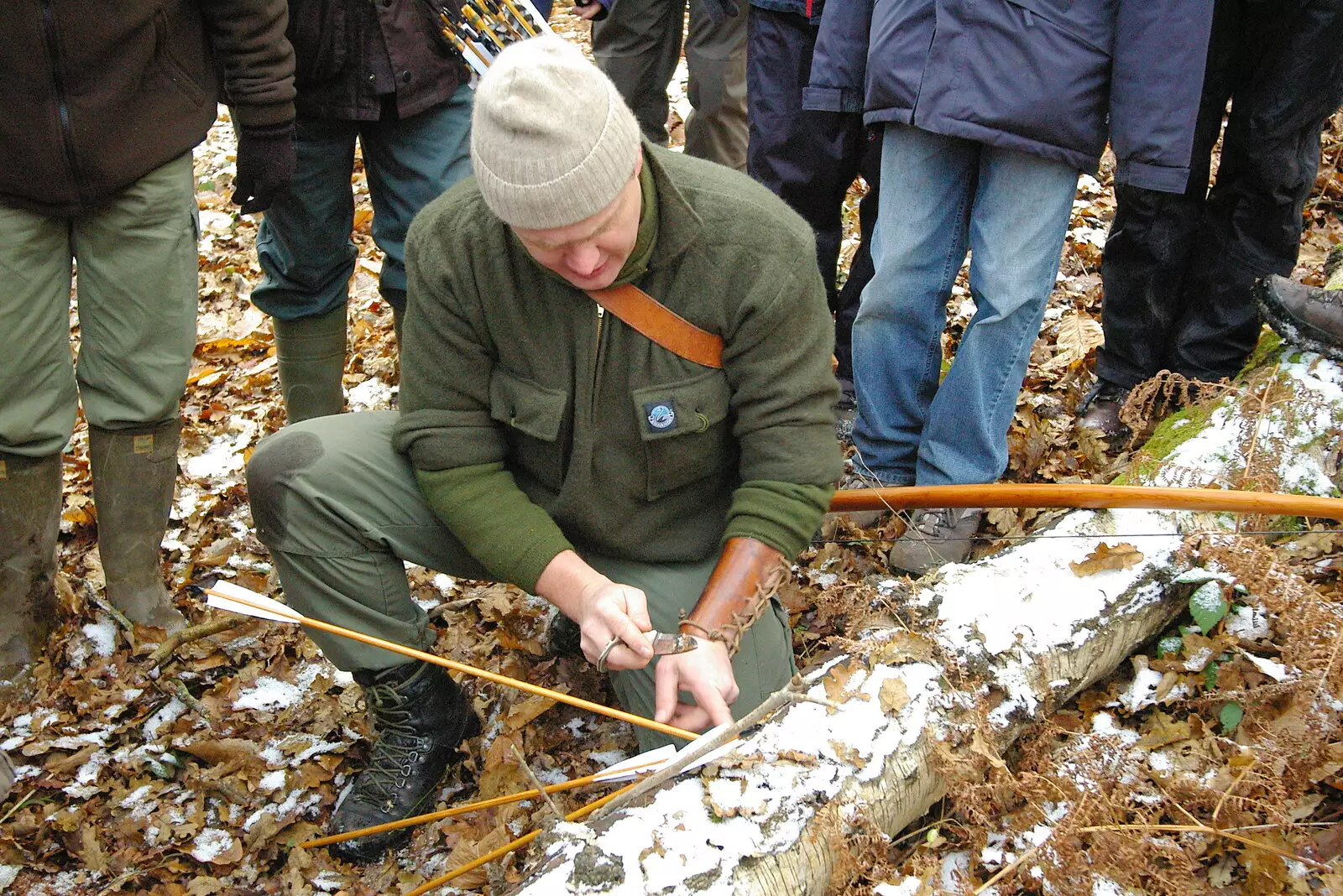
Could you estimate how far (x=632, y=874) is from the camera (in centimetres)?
185

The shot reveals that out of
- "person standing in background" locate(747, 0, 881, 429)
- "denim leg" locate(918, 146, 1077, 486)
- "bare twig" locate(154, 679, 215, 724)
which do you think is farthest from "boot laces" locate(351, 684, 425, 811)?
"person standing in background" locate(747, 0, 881, 429)

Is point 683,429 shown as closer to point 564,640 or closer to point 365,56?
→ point 564,640

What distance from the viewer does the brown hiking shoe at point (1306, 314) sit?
3041 millimetres

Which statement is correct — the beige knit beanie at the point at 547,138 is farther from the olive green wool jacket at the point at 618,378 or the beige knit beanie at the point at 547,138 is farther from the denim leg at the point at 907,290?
the denim leg at the point at 907,290

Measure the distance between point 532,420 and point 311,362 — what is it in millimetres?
1727

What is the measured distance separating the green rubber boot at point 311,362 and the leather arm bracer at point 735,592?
203 centimetres

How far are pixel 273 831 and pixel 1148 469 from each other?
2514mm

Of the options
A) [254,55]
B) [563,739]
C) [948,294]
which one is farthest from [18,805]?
[948,294]

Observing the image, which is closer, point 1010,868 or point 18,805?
point 1010,868

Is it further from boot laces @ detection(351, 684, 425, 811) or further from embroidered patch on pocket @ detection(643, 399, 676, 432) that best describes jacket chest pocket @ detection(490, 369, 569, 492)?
boot laces @ detection(351, 684, 425, 811)

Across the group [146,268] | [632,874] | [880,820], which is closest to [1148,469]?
[880,820]

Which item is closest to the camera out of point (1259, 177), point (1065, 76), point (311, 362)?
point (1065, 76)

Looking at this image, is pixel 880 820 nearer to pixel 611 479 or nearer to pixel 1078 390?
pixel 611 479

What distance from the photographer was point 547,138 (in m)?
1.92
